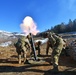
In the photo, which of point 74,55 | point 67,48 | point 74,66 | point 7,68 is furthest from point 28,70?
point 67,48

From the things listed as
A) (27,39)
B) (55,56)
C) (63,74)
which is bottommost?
(63,74)

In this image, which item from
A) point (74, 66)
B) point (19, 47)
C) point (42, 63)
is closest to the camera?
point (74, 66)

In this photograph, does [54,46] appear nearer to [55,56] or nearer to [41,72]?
[55,56]

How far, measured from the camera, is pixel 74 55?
1827cm

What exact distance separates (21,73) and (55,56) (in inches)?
94.0

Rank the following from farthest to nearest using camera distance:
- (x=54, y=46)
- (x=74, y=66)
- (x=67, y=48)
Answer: (x=67, y=48), (x=74, y=66), (x=54, y=46)

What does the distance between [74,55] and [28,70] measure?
4392 millimetres

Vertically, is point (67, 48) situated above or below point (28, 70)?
above

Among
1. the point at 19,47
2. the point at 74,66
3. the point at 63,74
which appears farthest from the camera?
the point at 19,47

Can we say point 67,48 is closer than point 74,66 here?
No

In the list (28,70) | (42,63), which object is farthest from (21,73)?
(42,63)

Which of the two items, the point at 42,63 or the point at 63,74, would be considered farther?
the point at 42,63

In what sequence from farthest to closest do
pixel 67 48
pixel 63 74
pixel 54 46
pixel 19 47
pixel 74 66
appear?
pixel 67 48, pixel 19 47, pixel 74 66, pixel 54 46, pixel 63 74

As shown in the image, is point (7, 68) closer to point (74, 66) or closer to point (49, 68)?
point (49, 68)
